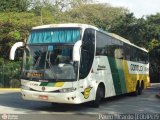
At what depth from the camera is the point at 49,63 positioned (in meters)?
14.8

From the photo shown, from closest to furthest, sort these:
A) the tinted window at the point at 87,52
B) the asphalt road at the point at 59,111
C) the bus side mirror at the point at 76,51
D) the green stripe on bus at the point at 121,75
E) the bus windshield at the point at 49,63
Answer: the asphalt road at the point at 59,111 < the bus side mirror at the point at 76,51 < the bus windshield at the point at 49,63 < the tinted window at the point at 87,52 < the green stripe on bus at the point at 121,75

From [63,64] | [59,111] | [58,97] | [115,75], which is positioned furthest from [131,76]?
[58,97]

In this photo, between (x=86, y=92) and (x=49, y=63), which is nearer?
(x=49, y=63)

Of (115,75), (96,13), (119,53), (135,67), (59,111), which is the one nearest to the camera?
(59,111)

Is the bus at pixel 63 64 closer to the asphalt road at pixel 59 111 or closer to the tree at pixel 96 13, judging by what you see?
the asphalt road at pixel 59 111

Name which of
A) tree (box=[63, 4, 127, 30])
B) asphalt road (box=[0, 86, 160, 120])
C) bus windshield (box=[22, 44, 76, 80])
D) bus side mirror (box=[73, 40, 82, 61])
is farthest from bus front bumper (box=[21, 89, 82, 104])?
tree (box=[63, 4, 127, 30])

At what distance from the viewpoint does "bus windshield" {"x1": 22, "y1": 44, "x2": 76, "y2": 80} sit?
14602mm

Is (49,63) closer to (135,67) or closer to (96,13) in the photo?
(135,67)

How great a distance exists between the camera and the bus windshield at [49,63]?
1460 cm

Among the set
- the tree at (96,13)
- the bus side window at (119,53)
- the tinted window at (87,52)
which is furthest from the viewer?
the tree at (96,13)

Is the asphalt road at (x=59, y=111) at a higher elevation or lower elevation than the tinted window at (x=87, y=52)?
lower

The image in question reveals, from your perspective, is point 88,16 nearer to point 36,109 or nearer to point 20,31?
point 20,31

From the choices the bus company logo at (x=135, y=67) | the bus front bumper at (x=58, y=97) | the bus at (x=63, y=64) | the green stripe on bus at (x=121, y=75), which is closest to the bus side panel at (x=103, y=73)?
the bus at (x=63, y=64)

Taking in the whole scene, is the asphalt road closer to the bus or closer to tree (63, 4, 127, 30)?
the bus
